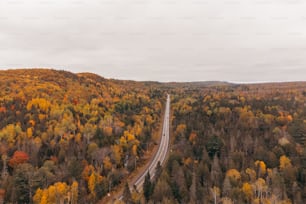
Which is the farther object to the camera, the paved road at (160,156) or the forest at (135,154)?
the paved road at (160,156)

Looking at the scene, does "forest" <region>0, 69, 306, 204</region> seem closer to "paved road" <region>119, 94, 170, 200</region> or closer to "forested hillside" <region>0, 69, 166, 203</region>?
"forested hillside" <region>0, 69, 166, 203</region>

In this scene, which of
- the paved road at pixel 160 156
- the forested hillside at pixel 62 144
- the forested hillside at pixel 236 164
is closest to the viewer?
the forested hillside at pixel 236 164

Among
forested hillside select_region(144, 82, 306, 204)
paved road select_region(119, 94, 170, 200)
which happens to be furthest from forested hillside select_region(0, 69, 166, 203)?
forested hillside select_region(144, 82, 306, 204)

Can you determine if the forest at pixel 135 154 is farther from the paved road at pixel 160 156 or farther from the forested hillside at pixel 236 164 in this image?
the paved road at pixel 160 156

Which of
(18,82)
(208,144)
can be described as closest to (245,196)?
(208,144)

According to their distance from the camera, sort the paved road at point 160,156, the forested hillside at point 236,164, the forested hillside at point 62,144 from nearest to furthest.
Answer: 1. the forested hillside at point 236,164
2. the forested hillside at point 62,144
3. the paved road at point 160,156

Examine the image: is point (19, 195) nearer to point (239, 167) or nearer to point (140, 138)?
point (140, 138)

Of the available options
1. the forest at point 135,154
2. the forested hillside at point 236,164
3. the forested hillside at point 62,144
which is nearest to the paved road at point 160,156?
the forest at point 135,154
